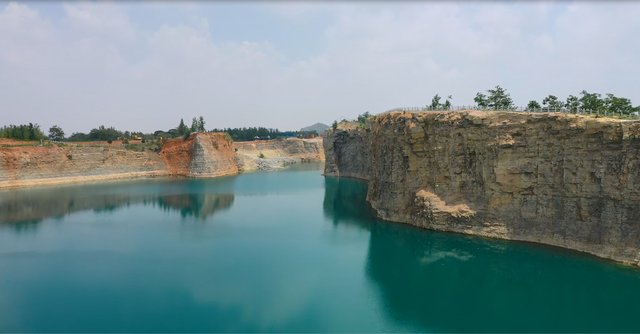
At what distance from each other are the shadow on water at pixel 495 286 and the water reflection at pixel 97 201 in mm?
28730

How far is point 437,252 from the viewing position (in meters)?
33.8

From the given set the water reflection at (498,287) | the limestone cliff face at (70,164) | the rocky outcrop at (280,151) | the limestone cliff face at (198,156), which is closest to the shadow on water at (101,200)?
the limestone cliff face at (70,164)

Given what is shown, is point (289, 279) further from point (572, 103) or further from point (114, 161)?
point (114, 161)

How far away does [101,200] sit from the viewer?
61594 millimetres

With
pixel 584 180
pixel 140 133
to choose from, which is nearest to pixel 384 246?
pixel 584 180

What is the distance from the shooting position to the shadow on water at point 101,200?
1994 inches

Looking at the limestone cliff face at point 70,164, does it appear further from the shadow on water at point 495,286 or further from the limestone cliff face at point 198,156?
the shadow on water at point 495,286

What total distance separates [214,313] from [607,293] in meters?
24.1

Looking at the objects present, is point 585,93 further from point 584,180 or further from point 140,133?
point 140,133

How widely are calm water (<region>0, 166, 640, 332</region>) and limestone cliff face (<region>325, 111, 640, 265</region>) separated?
76.5 inches

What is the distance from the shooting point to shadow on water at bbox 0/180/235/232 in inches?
1994

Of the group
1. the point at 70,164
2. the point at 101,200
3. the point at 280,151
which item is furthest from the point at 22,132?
the point at 280,151

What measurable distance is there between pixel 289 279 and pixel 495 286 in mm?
13855

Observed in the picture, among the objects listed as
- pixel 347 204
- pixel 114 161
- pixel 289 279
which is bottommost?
pixel 289 279
